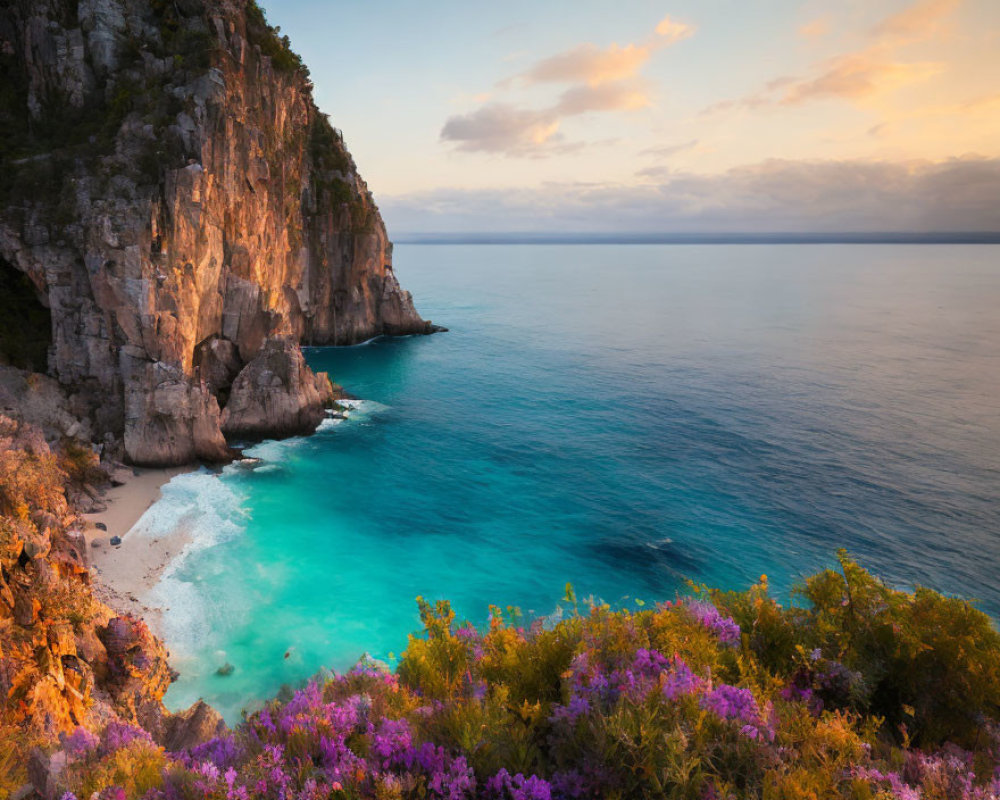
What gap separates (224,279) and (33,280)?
12298 mm

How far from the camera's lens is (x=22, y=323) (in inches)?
1506

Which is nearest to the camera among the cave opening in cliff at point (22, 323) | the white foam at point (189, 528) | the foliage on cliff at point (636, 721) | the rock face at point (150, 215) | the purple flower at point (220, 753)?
the foliage on cliff at point (636, 721)

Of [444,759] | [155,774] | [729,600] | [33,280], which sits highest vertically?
[33,280]

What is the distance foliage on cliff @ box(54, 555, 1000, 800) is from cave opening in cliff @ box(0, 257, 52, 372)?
40445 millimetres

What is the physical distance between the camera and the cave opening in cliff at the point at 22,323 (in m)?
36.7

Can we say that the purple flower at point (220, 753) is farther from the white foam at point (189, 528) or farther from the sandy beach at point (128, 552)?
the sandy beach at point (128, 552)

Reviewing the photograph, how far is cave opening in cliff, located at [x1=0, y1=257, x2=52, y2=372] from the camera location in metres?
36.7

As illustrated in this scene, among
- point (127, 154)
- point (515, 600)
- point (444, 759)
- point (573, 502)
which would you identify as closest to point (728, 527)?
point (573, 502)

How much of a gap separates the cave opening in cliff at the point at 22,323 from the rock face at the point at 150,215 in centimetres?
41

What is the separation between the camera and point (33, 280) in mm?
37031

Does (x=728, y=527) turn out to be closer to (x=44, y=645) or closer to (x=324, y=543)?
(x=324, y=543)

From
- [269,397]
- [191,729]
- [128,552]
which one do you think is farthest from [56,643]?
[269,397]

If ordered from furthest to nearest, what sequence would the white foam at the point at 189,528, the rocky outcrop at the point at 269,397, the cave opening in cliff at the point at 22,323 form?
the rocky outcrop at the point at 269,397 < the cave opening in cliff at the point at 22,323 < the white foam at the point at 189,528

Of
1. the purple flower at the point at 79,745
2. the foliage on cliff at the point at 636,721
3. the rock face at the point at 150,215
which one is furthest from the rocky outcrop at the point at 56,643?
the rock face at the point at 150,215
